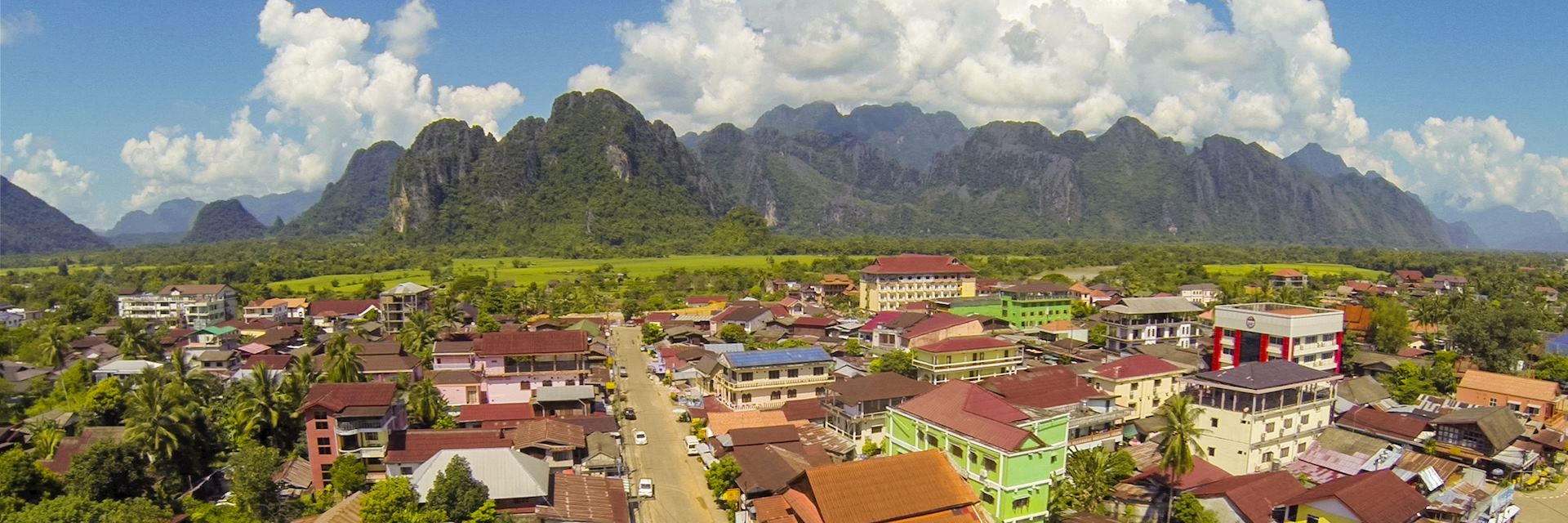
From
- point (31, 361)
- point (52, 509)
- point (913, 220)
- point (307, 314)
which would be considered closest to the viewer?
point (52, 509)

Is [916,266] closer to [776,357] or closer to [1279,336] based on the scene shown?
[776,357]

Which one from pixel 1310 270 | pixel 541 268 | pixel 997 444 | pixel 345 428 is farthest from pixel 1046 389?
pixel 1310 270

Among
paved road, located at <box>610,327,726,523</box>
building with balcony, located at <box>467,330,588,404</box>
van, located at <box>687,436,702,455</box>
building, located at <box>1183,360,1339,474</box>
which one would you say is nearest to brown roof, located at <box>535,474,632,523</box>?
paved road, located at <box>610,327,726,523</box>

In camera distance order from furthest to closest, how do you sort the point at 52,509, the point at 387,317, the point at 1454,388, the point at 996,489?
the point at 387,317 < the point at 1454,388 < the point at 996,489 < the point at 52,509

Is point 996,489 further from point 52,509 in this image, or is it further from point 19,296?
point 19,296

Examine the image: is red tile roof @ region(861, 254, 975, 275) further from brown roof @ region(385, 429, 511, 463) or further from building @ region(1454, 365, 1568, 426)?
brown roof @ region(385, 429, 511, 463)

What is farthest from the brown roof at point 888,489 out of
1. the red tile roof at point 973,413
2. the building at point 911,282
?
the building at point 911,282

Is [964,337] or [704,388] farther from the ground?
[964,337]

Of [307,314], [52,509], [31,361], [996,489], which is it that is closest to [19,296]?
[307,314]
